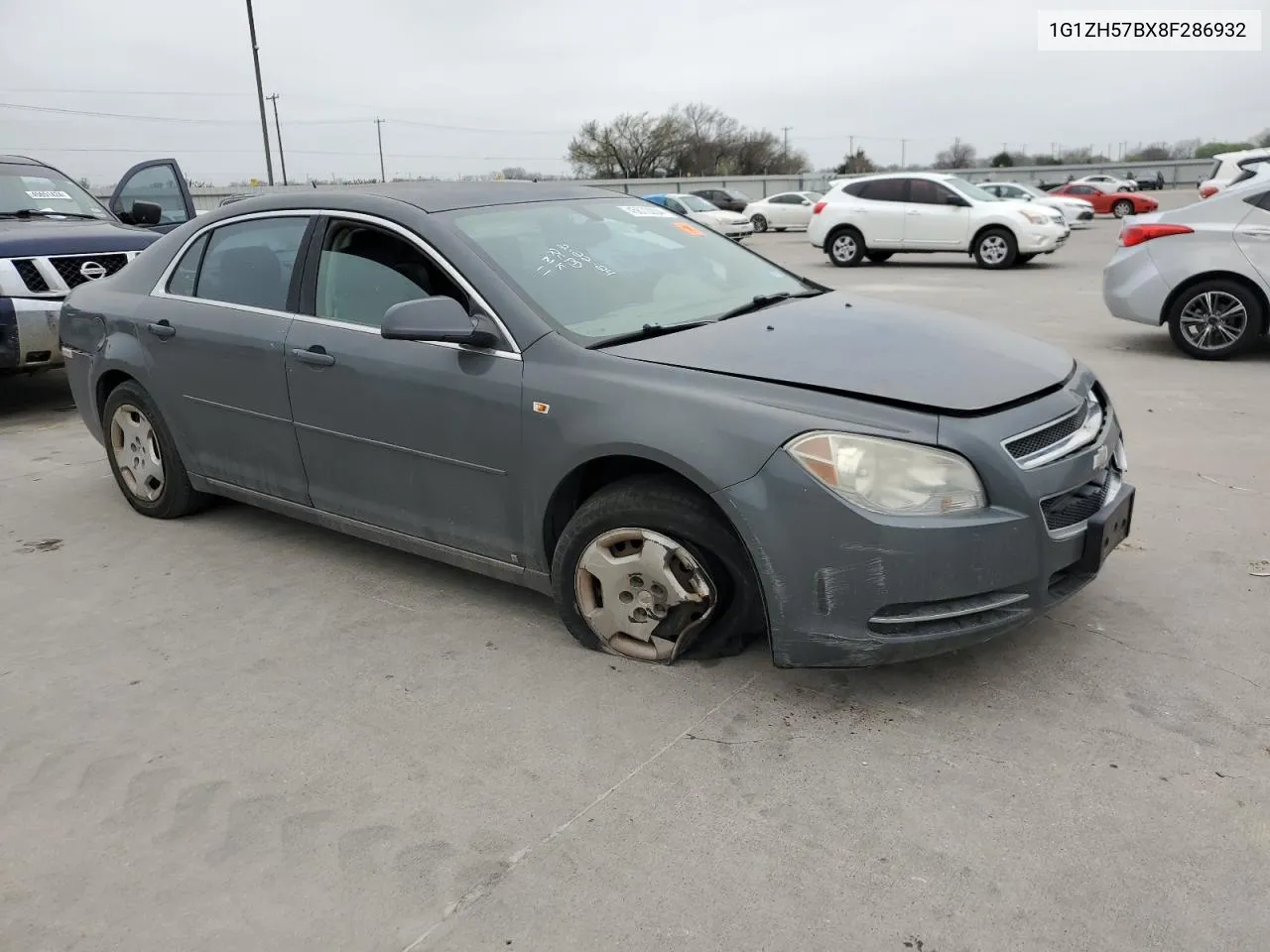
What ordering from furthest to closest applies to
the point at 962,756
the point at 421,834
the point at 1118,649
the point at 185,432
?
the point at 185,432, the point at 1118,649, the point at 962,756, the point at 421,834

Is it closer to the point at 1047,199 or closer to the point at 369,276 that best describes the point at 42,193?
the point at 369,276

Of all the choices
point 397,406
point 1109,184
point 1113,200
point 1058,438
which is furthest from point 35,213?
point 1109,184

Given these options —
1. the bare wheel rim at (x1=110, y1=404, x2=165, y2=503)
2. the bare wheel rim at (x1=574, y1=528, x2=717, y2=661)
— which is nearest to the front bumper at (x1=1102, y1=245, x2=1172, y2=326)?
the bare wheel rim at (x1=574, y1=528, x2=717, y2=661)

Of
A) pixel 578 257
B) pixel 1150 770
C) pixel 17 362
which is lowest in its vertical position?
pixel 1150 770

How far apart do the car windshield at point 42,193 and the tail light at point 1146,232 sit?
346 inches

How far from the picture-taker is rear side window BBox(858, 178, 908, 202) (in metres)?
18.1

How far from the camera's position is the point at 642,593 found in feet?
11.1

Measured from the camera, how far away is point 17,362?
7.43 m

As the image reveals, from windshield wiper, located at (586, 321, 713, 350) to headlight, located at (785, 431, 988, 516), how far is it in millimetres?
916

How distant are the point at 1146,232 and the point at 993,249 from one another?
30.4 feet

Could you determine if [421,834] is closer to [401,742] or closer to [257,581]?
[401,742]

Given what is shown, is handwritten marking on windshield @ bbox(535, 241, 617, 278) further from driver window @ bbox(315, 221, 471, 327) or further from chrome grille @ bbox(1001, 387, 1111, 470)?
chrome grille @ bbox(1001, 387, 1111, 470)

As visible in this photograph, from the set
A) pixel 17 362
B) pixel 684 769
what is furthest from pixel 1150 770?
pixel 17 362

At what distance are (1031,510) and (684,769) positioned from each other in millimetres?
1216
